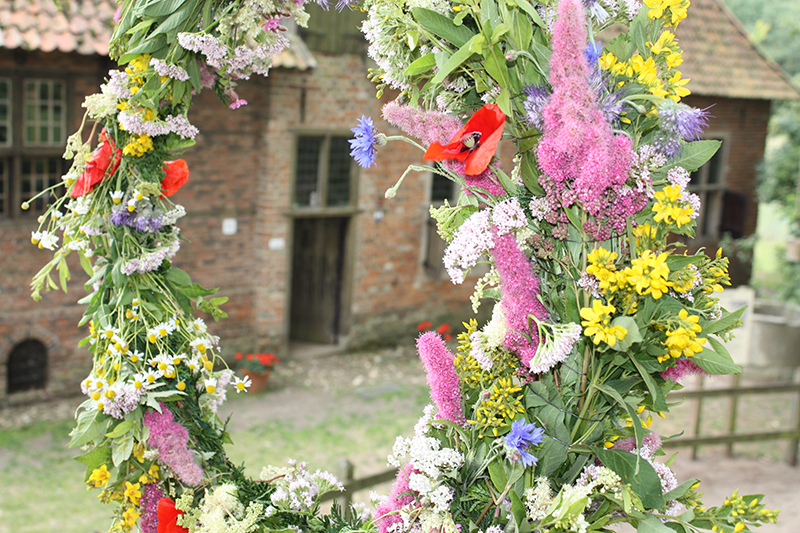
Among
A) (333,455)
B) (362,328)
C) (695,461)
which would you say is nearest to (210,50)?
(333,455)

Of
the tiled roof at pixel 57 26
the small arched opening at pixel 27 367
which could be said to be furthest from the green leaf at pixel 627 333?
the small arched opening at pixel 27 367

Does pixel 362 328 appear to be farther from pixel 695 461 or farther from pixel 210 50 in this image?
pixel 210 50

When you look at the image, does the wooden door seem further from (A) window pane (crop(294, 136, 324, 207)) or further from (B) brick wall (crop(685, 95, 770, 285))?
(B) brick wall (crop(685, 95, 770, 285))

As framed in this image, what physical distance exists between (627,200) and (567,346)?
262 mm

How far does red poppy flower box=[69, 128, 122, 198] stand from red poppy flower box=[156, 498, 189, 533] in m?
0.80

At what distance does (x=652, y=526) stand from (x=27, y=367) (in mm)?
6840

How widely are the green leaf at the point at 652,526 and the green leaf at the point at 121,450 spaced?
1.16 metres

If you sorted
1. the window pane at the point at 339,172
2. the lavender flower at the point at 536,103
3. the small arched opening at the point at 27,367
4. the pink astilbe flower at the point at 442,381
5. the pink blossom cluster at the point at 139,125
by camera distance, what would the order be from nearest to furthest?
the lavender flower at the point at 536,103
the pink astilbe flower at the point at 442,381
the pink blossom cluster at the point at 139,125
the small arched opening at the point at 27,367
the window pane at the point at 339,172

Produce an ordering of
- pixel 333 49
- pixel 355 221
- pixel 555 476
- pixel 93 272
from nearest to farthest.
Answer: pixel 555 476 < pixel 93 272 < pixel 333 49 < pixel 355 221

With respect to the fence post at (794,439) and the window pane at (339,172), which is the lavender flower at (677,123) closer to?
the fence post at (794,439)

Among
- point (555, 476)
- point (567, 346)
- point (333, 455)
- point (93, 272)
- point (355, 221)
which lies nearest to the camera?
point (567, 346)

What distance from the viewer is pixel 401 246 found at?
30.0 feet

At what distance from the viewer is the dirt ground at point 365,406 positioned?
584 cm

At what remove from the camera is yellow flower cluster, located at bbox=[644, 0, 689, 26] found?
126 centimetres
